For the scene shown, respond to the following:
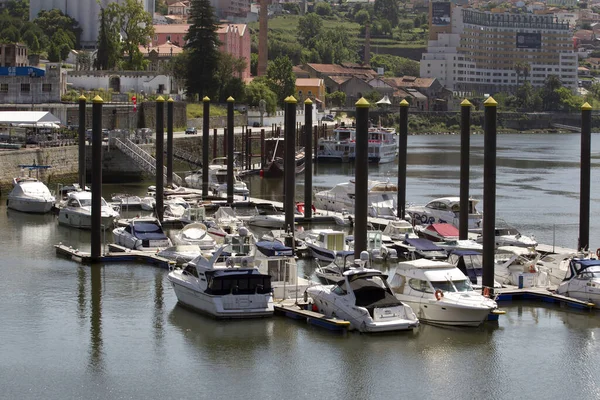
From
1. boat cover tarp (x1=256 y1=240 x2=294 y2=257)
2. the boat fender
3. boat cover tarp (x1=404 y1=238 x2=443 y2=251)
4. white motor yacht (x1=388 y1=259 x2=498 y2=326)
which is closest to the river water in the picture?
white motor yacht (x1=388 y1=259 x2=498 y2=326)

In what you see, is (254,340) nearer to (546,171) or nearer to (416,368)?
(416,368)

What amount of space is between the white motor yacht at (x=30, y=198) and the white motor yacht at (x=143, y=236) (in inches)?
441

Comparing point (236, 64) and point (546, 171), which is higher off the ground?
point (236, 64)

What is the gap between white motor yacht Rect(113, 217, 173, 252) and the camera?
141 feet

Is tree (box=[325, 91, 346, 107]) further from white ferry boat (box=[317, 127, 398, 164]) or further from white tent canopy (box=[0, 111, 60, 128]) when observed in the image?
white tent canopy (box=[0, 111, 60, 128])

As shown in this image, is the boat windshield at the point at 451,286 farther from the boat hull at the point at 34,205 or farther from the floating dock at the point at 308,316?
the boat hull at the point at 34,205

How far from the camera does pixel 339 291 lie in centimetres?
3166

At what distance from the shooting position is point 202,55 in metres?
105

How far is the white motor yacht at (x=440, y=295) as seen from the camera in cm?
3152

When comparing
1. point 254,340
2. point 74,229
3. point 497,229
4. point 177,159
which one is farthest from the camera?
point 177,159

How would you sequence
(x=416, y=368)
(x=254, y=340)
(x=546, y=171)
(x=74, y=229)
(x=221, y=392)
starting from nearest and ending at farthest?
(x=221, y=392) → (x=416, y=368) → (x=254, y=340) → (x=74, y=229) → (x=546, y=171)

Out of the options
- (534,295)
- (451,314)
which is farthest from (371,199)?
(451,314)

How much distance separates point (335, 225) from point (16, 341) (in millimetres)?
23154

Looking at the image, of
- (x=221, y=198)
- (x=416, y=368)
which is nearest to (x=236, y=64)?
(x=221, y=198)
